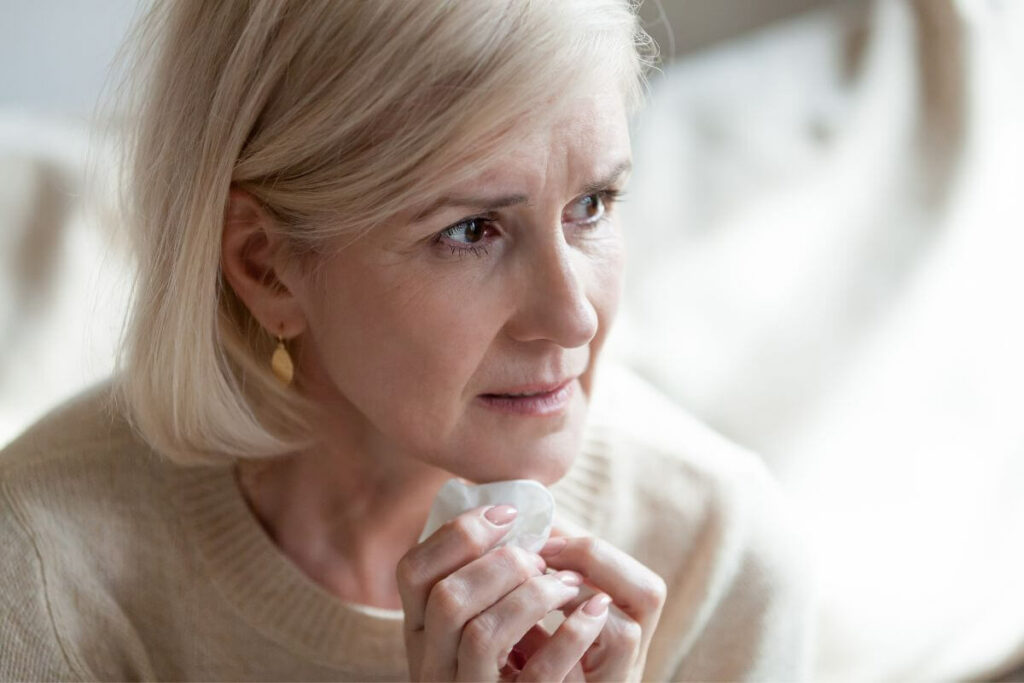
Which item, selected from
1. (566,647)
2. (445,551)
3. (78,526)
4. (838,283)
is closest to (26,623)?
(78,526)

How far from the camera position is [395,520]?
148 cm

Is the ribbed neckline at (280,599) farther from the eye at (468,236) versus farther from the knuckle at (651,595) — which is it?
the eye at (468,236)

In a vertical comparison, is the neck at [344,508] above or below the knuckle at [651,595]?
below

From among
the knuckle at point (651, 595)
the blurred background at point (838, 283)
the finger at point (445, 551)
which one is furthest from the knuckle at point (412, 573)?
the blurred background at point (838, 283)

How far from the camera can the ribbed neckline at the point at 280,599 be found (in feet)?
4.60

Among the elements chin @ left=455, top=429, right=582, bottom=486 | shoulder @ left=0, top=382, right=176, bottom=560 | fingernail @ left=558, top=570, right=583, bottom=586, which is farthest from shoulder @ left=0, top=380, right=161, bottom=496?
fingernail @ left=558, top=570, right=583, bottom=586

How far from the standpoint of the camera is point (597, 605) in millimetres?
Answer: 1199

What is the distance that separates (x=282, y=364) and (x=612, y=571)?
17.2 inches

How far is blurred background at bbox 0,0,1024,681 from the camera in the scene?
179cm

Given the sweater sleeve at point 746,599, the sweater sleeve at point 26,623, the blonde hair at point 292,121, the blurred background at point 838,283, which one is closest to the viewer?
the blonde hair at point 292,121

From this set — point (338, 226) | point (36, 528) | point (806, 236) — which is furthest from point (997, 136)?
point (36, 528)

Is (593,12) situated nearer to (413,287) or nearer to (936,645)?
(413,287)

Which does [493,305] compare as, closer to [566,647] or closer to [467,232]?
[467,232]

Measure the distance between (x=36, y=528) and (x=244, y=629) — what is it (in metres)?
0.26
